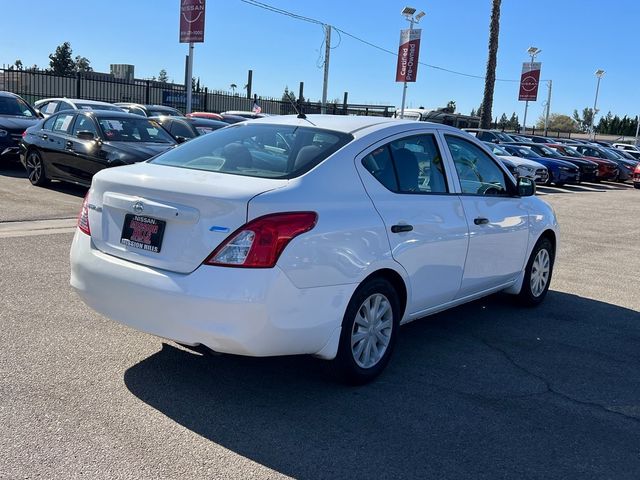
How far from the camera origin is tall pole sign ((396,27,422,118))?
28.2 m

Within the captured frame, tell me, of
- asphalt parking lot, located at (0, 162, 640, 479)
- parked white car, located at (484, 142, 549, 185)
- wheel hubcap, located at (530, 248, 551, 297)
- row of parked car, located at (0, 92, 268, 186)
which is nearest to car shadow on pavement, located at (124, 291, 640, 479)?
asphalt parking lot, located at (0, 162, 640, 479)

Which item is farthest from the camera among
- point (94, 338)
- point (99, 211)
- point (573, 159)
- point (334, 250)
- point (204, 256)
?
point (573, 159)

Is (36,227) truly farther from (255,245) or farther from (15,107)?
(15,107)

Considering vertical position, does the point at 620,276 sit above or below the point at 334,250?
below

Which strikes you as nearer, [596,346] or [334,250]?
[334,250]

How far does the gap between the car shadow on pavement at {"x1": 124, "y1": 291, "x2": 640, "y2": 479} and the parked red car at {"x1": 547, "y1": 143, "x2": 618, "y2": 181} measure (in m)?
25.4

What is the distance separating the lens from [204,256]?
354cm

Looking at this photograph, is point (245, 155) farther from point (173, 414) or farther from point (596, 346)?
point (596, 346)

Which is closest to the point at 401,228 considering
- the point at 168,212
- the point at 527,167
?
the point at 168,212

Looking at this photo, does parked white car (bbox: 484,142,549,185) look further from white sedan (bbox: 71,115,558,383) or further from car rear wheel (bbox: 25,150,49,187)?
white sedan (bbox: 71,115,558,383)

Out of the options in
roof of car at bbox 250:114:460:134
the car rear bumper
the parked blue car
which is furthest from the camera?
the parked blue car

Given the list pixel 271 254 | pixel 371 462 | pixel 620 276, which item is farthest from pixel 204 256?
pixel 620 276

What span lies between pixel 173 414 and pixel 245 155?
169cm

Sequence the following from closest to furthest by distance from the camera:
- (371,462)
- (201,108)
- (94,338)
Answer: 1. (371,462)
2. (94,338)
3. (201,108)
